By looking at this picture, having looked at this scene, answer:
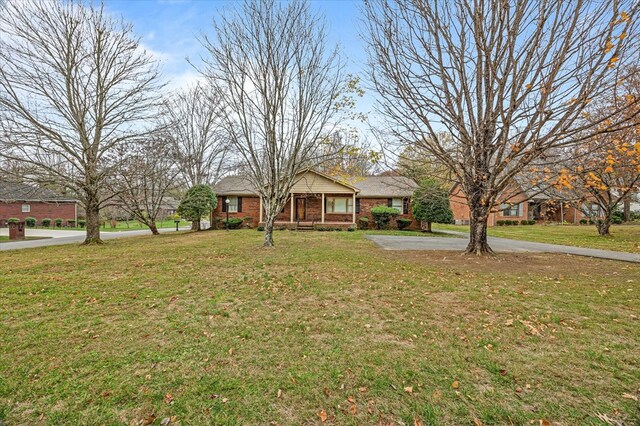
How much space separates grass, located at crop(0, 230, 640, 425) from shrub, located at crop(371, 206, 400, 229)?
15011mm

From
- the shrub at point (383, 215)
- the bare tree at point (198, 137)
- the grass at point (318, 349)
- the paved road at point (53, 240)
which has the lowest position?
the grass at point (318, 349)

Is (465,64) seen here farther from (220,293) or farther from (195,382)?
(195,382)

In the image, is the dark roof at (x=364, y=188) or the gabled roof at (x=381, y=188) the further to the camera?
the dark roof at (x=364, y=188)

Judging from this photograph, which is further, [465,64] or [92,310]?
[465,64]

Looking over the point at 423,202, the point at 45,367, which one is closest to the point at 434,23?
the point at 45,367

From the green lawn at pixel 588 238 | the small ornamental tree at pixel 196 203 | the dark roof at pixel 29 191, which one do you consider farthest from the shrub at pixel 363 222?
the dark roof at pixel 29 191

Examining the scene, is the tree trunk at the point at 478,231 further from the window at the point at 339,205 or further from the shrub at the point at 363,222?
the window at the point at 339,205

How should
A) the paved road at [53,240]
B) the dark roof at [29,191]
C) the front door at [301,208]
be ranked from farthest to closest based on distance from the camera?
the front door at [301,208]
the paved road at [53,240]
the dark roof at [29,191]

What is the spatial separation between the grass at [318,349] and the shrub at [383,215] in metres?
15.0

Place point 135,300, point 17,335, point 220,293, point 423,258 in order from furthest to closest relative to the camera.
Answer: point 423,258
point 220,293
point 135,300
point 17,335

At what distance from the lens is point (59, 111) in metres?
13.1

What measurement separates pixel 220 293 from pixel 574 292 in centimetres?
661

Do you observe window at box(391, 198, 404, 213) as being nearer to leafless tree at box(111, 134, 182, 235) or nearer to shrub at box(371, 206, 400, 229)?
shrub at box(371, 206, 400, 229)

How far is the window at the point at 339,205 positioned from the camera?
2320cm
